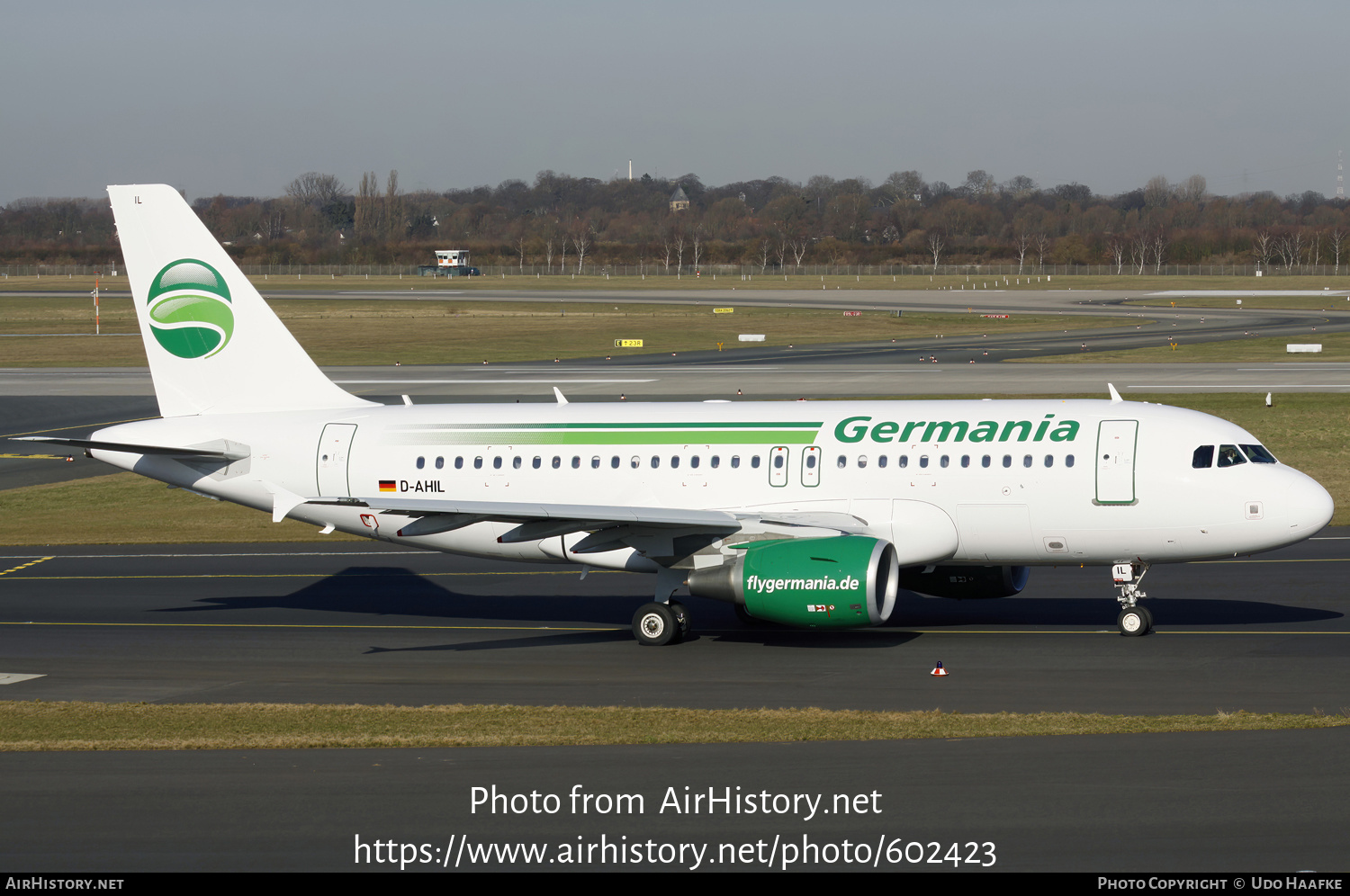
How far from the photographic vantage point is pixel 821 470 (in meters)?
27.5

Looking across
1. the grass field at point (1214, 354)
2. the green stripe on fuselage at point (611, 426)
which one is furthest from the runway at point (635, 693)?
the grass field at point (1214, 354)

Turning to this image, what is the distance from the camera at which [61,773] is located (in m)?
17.8

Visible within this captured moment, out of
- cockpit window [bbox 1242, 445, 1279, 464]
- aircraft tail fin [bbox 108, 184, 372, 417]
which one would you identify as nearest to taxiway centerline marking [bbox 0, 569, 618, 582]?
aircraft tail fin [bbox 108, 184, 372, 417]

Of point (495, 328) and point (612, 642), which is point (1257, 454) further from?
point (495, 328)

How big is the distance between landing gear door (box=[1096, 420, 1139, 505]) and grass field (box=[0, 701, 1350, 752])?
6.78m

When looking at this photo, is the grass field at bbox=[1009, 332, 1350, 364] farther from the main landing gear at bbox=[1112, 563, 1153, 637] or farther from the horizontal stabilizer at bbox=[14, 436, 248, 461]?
the horizontal stabilizer at bbox=[14, 436, 248, 461]

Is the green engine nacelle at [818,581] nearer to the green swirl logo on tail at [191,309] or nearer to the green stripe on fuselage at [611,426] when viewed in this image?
the green stripe on fuselage at [611,426]

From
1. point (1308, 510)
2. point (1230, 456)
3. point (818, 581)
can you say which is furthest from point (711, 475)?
point (1308, 510)

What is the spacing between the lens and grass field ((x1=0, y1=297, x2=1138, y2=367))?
10512cm

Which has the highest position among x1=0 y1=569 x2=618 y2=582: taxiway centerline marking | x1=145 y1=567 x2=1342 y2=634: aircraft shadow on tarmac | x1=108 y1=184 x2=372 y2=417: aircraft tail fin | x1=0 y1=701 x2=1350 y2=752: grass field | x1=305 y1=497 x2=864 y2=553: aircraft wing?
x1=108 y1=184 x2=372 y2=417: aircraft tail fin

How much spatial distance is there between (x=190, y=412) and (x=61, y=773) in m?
14.3

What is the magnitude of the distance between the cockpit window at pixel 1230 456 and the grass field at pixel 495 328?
76891 millimetres
